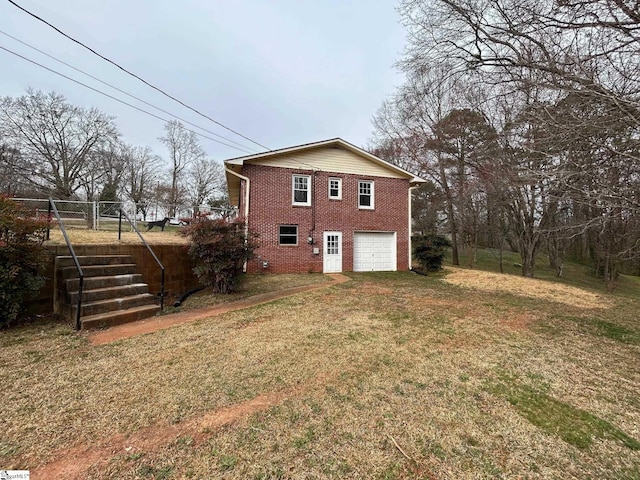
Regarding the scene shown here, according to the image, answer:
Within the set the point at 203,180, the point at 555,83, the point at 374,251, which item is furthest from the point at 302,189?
the point at 203,180

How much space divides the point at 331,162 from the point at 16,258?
9.91 m

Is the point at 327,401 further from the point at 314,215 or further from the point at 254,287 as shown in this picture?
the point at 314,215

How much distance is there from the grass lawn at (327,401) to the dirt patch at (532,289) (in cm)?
315

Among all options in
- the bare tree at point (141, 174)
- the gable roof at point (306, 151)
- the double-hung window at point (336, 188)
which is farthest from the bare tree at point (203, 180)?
the double-hung window at point (336, 188)

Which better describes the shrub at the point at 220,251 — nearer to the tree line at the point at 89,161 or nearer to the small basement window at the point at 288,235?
the small basement window at the point at 288,235

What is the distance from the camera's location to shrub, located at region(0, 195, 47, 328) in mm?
4184

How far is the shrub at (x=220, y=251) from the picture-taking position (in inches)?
266

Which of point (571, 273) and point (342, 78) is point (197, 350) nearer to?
point (342, 78)

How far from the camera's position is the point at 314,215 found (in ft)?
38.1

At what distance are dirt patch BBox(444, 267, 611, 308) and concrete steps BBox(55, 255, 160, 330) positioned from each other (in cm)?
962

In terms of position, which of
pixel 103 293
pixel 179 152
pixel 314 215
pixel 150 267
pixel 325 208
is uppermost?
pixel 179 152

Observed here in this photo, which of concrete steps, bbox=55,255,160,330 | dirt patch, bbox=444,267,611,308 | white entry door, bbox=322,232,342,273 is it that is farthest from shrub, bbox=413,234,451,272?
concrete steps, bbox=55,255,160,330

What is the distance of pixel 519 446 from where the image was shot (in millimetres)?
2150

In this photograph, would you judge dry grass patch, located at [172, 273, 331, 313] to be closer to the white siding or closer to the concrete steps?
the concrete steps
